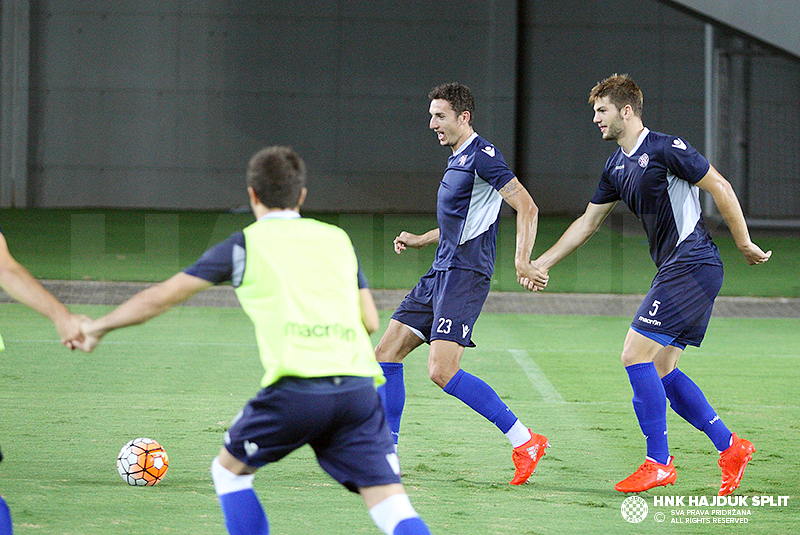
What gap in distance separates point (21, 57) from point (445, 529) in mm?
21196

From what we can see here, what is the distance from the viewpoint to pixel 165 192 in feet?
76.8

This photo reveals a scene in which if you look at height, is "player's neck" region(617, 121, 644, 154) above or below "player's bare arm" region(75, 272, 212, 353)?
above

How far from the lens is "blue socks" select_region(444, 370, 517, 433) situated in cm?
563

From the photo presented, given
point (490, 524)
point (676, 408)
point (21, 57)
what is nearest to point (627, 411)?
point (676, 408)

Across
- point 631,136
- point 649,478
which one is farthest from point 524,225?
point 649,478

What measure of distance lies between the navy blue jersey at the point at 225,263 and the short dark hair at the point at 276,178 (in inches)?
7.1

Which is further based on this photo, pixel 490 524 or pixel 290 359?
pixel 490 524

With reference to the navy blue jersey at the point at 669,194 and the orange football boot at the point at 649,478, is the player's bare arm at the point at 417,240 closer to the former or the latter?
the navy blue jersey at the point at 669,194

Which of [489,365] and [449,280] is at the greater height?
[449,280]

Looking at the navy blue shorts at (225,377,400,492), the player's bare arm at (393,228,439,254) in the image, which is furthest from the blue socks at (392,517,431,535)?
the player's bare arm at (393,228,439,254)

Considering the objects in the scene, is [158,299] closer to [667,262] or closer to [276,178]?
[276,178]

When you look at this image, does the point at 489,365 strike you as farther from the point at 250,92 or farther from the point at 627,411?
the point at 250,92

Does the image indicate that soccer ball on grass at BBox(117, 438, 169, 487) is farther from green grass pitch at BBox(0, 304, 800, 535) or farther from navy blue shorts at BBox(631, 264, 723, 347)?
navy blue shorts at BBox(631, 264, 723, 347)

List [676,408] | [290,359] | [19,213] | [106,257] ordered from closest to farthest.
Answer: [290,359]
[676,408]
[106,257]
[19,213]
